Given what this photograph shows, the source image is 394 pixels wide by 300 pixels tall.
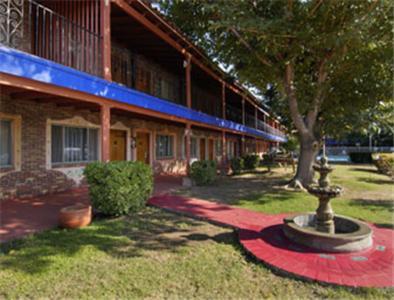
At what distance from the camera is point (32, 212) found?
6.46 meters

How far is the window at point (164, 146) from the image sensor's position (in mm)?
14823

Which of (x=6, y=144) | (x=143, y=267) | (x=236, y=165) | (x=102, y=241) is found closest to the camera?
(x=143, y=267)

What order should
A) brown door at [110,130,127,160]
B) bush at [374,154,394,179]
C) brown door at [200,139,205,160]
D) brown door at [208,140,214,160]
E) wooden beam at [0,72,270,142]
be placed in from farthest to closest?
brown door at [208,140,214,160] < brown door at [200,139,205,160] < bush at [374,154,394,179] < brown door at [110,130,127,160] < wooden beam at [0,72,270,142]

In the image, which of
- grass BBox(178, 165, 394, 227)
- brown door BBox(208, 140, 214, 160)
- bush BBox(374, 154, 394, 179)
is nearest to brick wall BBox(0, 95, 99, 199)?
grass BBox(178, 165, 394, 227)

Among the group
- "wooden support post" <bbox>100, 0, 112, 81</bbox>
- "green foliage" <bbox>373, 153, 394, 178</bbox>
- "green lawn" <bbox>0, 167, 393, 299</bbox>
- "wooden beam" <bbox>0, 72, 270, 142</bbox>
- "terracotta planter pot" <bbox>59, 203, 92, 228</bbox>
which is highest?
"wooden support post" <bbox>100, 0, 112, 81</bbox>

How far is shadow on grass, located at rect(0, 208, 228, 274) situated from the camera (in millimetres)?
4137

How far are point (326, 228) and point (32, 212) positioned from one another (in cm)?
624

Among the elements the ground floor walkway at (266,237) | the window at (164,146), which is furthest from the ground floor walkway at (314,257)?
the window at (164,146)

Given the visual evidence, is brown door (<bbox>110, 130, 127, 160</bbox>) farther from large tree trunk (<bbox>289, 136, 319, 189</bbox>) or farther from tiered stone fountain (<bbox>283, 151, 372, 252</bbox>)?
tiered stone fountain (<bbox>283, 151, 372, 252</bbox>)

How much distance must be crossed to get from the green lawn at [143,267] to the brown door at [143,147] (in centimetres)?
738

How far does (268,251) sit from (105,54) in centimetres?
574

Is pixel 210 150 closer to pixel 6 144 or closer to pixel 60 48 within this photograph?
pixel 60 48

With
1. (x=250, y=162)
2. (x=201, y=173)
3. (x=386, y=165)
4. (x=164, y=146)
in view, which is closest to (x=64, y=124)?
(x=201, y=173)

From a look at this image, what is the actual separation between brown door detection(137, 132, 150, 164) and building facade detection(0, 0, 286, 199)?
0.16 ft
